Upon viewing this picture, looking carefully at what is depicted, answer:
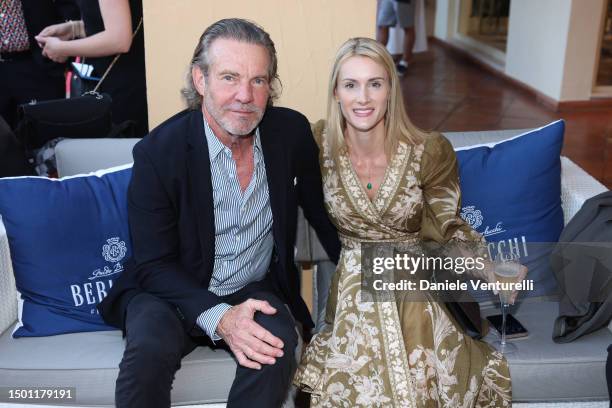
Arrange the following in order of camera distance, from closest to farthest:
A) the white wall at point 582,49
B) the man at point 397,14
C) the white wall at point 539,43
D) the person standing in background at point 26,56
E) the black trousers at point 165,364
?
the black trousers at point 165,364 → the person standing in background at point 26,56 → the white wall at point 582,49 → the white wall at point 539,43 → the man at point 397,14

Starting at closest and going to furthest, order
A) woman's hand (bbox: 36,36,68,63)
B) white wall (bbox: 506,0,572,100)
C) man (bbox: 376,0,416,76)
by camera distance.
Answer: woman's hand (bbox: 36,36,68,63)
white wall (bbox: 506,0,572,100)
man (bbox: 376,0,416,76)

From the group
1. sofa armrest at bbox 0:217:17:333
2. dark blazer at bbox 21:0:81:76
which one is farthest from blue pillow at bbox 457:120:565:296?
dark blazer at bbox 21:0:81:76

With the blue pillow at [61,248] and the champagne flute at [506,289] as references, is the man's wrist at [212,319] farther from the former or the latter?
the champagne flute at [506,289]

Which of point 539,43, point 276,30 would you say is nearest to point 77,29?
point 276,30

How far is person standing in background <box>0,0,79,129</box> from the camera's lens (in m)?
2.89

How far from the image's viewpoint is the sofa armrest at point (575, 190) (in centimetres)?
248

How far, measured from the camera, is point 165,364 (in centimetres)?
185

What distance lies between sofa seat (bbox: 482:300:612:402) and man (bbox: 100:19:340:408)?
633 millimetres

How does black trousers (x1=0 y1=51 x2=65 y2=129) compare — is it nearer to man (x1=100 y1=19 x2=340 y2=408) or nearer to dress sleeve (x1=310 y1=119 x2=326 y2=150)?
man (x1=100 y1=19 x2=340 y2=408)

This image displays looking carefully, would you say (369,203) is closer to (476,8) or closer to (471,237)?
(471,237)

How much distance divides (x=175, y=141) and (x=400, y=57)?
6.90 meters

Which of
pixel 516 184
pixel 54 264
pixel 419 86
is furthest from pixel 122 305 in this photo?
pixel 419 86

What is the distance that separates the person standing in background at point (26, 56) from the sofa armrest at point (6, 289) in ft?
3.08

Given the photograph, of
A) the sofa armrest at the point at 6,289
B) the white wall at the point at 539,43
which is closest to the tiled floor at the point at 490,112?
the white wall at the point at 539,43
